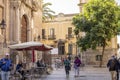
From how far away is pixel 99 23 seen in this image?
157 feet

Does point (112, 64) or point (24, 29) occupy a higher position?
point (24, 29)

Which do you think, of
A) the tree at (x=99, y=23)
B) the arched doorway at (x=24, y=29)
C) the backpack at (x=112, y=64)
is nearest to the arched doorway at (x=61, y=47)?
the tree at (x=99, y=23)

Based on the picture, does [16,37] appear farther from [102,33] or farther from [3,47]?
[102,33]

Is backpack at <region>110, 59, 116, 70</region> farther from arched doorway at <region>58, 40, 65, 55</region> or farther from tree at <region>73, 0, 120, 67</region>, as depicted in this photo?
arched doorway at <region>58, 40, 65, 55</region>

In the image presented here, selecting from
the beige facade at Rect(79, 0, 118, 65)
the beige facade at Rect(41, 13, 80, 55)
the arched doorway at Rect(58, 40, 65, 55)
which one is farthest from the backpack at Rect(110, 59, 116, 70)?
the arched doorway at Rect(58, 40, 65, 55)

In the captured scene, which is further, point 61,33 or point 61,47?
point 61,47

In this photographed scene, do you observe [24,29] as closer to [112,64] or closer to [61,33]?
[112,64]

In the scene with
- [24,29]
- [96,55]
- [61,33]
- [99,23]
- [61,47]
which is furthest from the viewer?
[61,47]

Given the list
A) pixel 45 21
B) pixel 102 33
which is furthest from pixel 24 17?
pixel 45 21

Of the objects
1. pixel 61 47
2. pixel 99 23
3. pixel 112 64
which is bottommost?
pixel 112 64

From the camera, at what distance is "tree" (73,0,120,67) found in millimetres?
47969

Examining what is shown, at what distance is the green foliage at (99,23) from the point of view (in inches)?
1889

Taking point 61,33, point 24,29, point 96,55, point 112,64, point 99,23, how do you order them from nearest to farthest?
point 112,64 < point 24,29 < point 99,23 < point 96,55 < point 61,33

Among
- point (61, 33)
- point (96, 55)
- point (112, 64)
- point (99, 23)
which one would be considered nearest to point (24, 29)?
point (99, 23)
